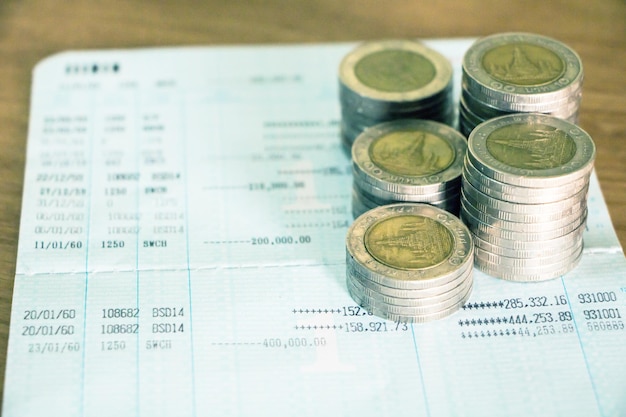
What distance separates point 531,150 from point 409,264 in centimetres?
18

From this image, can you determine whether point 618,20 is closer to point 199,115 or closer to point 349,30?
point 349,30

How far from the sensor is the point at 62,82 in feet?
4.76

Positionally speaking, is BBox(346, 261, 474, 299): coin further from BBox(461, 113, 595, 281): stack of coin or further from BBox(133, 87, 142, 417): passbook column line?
BBox(133, 87, 142, 417): passbook column line

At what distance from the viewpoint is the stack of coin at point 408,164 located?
1.18m

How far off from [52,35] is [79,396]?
2.22 feet

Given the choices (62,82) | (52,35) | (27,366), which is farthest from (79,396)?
(52,35)

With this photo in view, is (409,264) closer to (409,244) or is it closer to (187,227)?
(409,244)

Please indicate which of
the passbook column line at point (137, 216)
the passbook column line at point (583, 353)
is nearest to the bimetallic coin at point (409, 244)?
the passbook column line at point (583, 353)

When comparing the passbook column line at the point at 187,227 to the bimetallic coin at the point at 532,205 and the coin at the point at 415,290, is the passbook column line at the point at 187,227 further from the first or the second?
the bimetallic coin at the point at 532,205

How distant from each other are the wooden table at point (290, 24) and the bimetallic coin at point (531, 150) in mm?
309

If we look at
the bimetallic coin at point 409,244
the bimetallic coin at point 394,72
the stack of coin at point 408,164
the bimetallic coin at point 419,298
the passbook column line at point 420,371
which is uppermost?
the bimetallic coin at point 394,72

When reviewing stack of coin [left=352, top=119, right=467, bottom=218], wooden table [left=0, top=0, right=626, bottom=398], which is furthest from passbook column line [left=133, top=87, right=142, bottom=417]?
stack of coin [left=352, top=119, right=467, bottom=218]

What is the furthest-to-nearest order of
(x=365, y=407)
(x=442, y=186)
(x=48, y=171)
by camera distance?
(x=48, y=171), (x=442, y=186), (x=365, y=407)

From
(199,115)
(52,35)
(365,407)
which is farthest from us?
(52,35)
